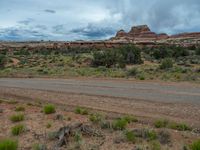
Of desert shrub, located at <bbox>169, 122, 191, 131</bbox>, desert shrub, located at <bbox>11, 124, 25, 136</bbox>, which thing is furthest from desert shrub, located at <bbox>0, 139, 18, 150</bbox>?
desert shrub, located at <bbox>169, 122, 191, 131</bbox>

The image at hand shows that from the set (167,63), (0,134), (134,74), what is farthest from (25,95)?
(167,63)

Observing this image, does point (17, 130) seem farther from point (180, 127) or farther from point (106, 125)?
point (180, 127)

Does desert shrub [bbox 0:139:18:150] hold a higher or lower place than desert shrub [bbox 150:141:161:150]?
higher

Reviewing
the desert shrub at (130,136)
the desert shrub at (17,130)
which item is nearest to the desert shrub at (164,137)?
the desert shrub at (130,136)

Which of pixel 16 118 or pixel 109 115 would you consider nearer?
pixel 16 118

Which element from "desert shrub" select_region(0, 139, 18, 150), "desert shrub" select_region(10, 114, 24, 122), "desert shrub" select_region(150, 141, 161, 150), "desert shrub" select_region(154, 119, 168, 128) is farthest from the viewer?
"desert shrub" select_region(10, 114, 24, 122)

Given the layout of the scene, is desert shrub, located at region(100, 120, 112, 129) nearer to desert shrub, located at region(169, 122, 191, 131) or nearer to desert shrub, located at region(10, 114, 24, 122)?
desert shrub, located at region(169, 122, 191, 131)

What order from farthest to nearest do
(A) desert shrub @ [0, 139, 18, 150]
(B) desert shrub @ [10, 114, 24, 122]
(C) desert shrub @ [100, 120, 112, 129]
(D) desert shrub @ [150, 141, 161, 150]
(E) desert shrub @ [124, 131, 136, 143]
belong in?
(B) desert shrub @ [10, 114, 24, 122], (C) desert shrub @ [100, 120, 112, 129], (E) desert shrub @ [124, 131, 136, 143], (D) desert shrub @ [150, 141, 161, 150], (A) desert shrub @ [0, 139, 18, 150]

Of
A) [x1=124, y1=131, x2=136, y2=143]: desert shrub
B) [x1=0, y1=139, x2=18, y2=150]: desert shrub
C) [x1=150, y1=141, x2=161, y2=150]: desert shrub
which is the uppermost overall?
[x1=0, y1=139, x2=18, y2=150]: desert shrub

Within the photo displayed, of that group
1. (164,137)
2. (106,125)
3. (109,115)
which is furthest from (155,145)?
(109,115)

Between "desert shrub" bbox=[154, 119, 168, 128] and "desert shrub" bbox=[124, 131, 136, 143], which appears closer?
"desert shrub" bbox=[124, 131, 136, 143]

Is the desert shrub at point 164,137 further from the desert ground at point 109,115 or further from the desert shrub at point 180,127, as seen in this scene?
the desert shrub at point 180,127

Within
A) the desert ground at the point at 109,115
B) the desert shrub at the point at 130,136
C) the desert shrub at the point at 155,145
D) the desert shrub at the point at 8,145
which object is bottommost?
the desert ground at the point at 109,115

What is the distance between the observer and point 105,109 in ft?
51.7
